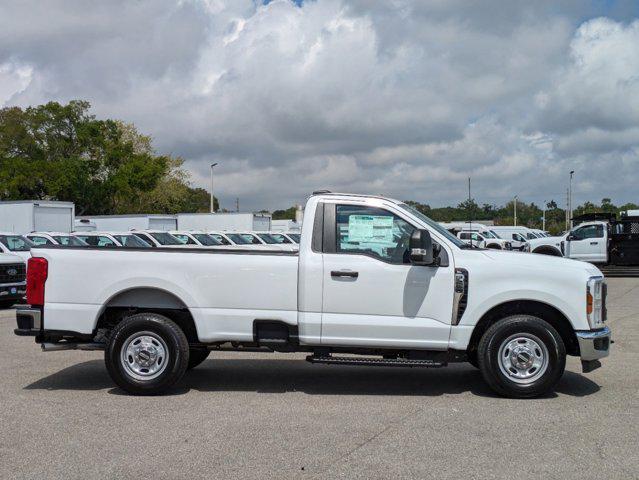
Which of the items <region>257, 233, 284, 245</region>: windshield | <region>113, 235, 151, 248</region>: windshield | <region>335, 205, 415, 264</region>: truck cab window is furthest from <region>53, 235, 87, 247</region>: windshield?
<region>335, 205, 415, 264</region>: truck cab window

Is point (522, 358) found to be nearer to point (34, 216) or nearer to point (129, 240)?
point (129, 240)

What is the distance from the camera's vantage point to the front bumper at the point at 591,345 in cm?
669

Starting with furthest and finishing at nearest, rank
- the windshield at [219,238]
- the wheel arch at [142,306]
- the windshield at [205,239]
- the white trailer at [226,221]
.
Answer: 1. the white trailer at [226,221]
2. the windshield at [219,238]
3. the windshield at [205,239]
4. the wheel arch at [142,306]

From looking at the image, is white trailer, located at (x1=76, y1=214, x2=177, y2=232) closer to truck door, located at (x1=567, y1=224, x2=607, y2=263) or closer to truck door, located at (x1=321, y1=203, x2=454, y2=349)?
truck door, located at (x1=567, y1=224, x2=607, y2=263)

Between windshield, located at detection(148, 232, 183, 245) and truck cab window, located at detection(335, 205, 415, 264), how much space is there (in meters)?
20.2

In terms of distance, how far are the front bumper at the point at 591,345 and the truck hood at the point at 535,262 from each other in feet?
1.96

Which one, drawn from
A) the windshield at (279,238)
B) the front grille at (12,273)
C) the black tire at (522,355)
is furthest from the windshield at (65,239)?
the black tire at (522,355)

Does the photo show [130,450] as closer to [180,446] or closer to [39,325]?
[180,446]

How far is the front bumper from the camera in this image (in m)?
6.69

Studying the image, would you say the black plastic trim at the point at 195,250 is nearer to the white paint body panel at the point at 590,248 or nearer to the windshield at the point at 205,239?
the windshield at the point at 205,239

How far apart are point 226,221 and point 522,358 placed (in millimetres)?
37053

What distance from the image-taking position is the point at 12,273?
52.7 feet

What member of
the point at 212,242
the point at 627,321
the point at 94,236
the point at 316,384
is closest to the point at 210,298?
the point at 316,384

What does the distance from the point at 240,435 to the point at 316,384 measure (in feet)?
6.87
